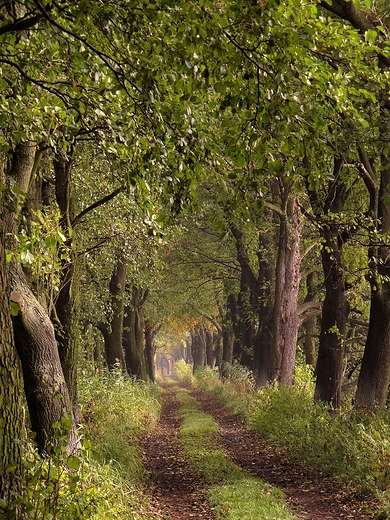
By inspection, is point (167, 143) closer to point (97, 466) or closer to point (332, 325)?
point (97, 466)

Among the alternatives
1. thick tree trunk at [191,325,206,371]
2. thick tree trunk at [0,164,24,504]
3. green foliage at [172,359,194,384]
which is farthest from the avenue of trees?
thick tree trunk at [191,325,206,371]

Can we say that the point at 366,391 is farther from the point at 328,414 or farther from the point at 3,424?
the point at 3,424

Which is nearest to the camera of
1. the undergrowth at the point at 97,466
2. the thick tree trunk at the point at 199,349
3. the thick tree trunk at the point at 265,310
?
the undergrowth at the point at 97,466

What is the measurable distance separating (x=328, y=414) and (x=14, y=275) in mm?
8495

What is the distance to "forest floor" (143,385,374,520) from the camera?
8836 mm

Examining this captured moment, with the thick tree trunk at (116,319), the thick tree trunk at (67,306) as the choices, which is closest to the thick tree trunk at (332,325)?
the thick tree trunk at (67,306)

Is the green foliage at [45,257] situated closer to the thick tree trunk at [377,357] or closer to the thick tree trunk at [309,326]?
the thick tree trunk at [377,357]

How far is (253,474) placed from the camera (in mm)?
11500

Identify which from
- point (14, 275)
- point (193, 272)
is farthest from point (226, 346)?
point (14, 275)

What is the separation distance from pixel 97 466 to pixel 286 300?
1030cm

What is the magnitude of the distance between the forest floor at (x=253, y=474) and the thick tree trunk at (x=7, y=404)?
11.7 ft

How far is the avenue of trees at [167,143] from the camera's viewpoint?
389 cm

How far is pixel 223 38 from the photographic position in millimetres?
3670

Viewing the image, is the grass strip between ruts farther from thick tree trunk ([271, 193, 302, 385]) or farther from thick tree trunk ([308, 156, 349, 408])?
thick tree trunk ([271, 193, 302, 385])
